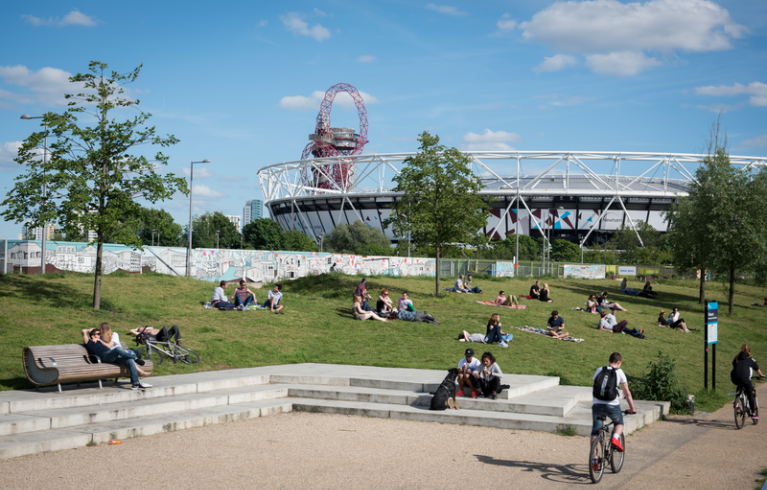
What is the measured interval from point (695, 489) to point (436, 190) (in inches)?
747

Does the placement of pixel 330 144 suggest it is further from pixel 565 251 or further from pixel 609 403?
pixel 609 403

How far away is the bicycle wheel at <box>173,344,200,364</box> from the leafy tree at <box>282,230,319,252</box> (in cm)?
6399

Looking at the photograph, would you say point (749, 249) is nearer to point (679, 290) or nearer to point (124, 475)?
point (679, 290)

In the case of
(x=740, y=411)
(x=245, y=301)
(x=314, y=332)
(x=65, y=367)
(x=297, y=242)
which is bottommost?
(x=740, y=411)

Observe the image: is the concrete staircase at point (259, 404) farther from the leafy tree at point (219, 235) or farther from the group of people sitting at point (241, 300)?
the leafy tree at point (219, 235)

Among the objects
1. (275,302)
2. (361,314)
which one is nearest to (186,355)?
(275,302)

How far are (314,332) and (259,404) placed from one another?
20.6 feet

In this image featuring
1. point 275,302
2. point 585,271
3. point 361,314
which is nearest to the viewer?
point 275,302

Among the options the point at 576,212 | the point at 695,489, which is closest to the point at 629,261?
the point at 576,212

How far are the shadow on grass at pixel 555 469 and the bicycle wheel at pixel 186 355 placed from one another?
→ 21.3ft

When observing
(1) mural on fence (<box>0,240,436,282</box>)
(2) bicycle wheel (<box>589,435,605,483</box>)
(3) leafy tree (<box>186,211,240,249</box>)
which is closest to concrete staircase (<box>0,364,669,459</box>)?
(2) bicycle wheel (<box>589,435,605,483</box>)

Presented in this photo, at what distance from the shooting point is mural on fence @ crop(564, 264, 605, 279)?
4478 cm

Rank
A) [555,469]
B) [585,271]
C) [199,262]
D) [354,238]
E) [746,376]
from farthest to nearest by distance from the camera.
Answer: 1. [354,238]
2. [585,271]
3. [199,262]
4. [746,376]
5. [555,469]

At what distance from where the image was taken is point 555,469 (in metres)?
6.81
